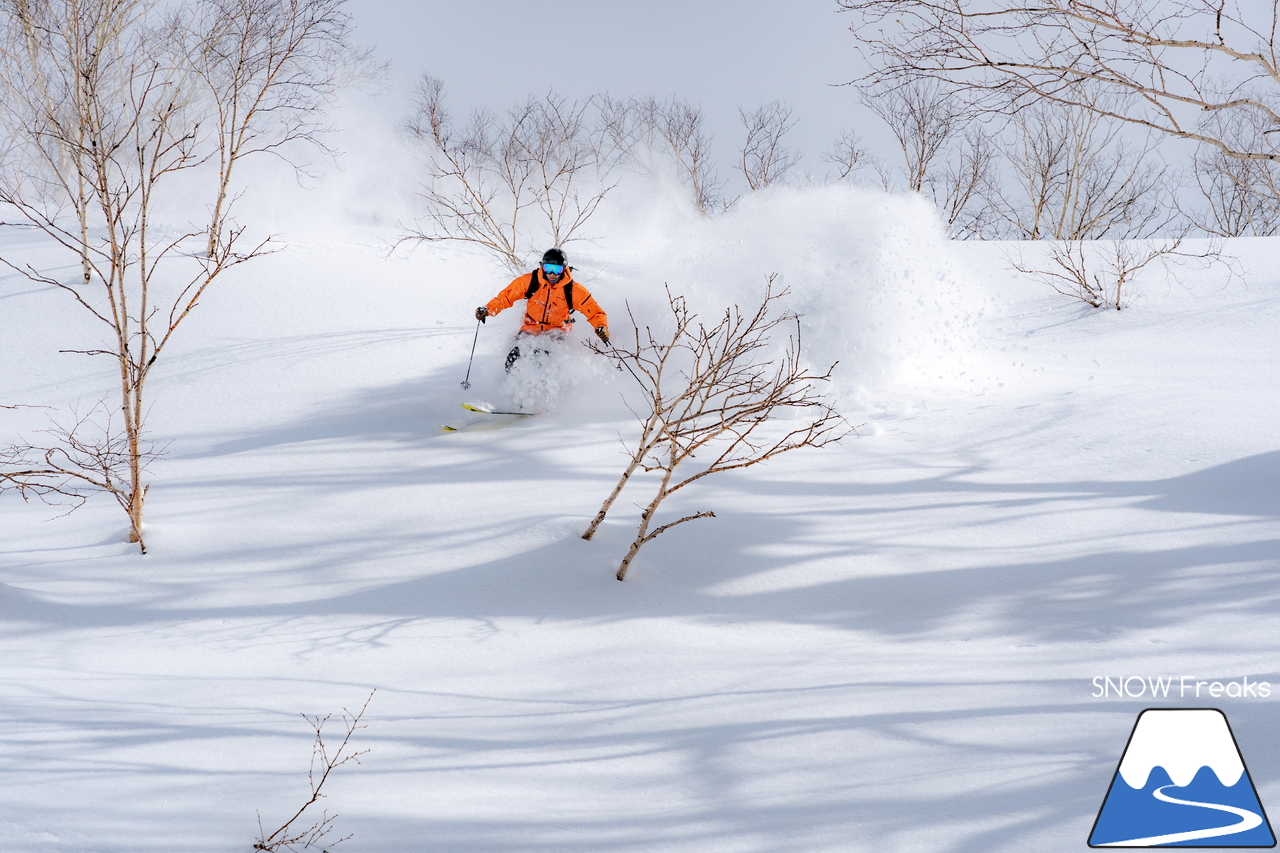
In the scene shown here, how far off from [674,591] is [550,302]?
380cm

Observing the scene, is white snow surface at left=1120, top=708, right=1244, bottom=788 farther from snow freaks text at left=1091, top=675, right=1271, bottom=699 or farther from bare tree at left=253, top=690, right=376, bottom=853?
bare tree at left=253, top=690, right=376, bottom=853

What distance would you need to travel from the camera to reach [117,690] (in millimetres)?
3352

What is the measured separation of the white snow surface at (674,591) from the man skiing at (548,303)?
448 mm

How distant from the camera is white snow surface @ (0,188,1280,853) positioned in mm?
2555

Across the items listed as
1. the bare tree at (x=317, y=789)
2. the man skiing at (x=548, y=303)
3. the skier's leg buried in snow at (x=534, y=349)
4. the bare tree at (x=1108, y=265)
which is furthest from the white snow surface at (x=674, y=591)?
the bare tree at (x=1108, y=265)

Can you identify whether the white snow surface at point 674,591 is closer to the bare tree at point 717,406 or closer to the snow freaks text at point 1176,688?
the snow freaks text at point 1176,688

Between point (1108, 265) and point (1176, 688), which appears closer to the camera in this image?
point (1176, 688)

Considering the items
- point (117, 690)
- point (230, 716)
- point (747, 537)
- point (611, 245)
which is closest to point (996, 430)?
point (747, 537)

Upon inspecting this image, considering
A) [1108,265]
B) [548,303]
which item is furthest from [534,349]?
[1108,265]

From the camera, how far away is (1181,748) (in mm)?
2709

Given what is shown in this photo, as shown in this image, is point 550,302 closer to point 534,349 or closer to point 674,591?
point 534,349

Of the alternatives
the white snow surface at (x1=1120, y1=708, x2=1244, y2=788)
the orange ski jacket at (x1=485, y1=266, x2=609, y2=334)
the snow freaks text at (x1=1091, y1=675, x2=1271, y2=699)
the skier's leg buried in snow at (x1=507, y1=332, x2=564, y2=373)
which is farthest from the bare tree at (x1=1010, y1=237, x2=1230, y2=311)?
the white snow surface at (x1=1120, y1=708, x2=1244, y2=788)

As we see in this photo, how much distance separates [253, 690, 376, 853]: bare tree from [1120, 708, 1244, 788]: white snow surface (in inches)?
104

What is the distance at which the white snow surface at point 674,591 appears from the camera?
2.55 meters
